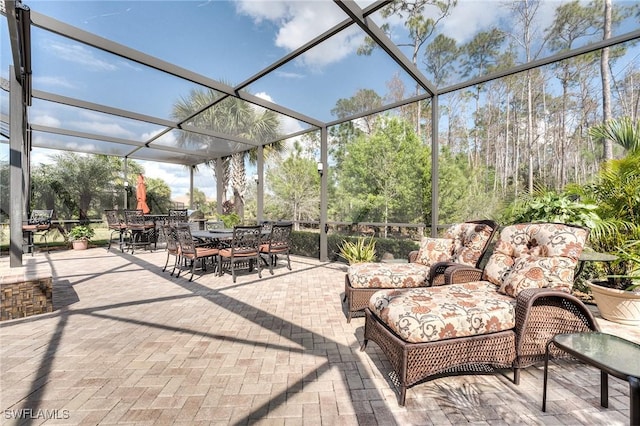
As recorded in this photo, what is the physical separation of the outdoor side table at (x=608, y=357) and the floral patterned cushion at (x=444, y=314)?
1.26 ft

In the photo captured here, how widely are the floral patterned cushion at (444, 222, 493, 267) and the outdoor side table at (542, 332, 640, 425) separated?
1456mm

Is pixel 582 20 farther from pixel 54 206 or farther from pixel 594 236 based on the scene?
pixel 54 206

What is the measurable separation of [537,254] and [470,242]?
34.7 inches

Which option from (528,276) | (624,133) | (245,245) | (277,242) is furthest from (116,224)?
(624,133)

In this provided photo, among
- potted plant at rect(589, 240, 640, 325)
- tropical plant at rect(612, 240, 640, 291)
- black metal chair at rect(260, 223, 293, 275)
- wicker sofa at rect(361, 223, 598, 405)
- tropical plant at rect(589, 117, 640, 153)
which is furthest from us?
black metal chair at rect(260, 223, 293, 275)

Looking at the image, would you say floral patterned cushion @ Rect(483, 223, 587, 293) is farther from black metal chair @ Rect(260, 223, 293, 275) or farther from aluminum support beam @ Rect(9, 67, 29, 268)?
aluminum support beam @ Rect(9, 67, 29, 268)

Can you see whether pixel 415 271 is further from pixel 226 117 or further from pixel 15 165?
pixel 15 165

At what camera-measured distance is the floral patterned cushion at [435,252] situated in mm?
3338

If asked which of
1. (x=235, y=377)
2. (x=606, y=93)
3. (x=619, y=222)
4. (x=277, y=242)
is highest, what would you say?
(x=606, y=93)

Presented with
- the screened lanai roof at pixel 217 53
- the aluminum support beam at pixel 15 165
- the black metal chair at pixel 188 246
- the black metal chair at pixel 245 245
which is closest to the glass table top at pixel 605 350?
the screened lanai roof at pixel 217 53

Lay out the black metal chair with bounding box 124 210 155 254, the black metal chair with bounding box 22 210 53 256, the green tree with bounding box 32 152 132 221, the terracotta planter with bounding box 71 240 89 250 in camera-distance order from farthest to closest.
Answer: the green tree with bounding box 32 152 132 221
the terracotta planter with bounding box 71 240 89 250
the black metal chair with bounding box 124 210 155 254
the black metal chair with bounding box 22 210 53 256

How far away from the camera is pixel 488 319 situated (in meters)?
1.85

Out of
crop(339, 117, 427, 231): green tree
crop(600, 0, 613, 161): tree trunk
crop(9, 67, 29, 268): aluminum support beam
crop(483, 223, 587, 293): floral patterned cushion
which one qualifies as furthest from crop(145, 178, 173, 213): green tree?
crop(600, 0, 613, 161): tree trunk

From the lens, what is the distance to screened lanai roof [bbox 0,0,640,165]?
3352 mm
